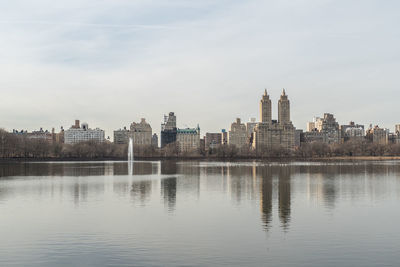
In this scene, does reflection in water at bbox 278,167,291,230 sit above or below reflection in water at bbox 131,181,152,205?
below

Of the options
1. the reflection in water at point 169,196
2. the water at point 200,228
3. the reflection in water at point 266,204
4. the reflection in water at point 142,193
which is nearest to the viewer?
the water at point 200,228

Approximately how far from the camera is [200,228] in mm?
26609

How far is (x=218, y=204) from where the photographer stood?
36.6m

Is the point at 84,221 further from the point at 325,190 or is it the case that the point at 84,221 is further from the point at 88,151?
the point at 88,151

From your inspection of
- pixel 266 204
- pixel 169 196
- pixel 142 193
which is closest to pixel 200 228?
pixel 266 204

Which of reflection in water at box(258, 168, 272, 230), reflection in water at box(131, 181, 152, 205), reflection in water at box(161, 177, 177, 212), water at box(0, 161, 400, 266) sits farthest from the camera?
reflection in water at box(131, 181, 152, 205)

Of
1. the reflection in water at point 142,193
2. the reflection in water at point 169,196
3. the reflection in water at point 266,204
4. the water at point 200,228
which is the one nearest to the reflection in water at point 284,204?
the water at point 200,228

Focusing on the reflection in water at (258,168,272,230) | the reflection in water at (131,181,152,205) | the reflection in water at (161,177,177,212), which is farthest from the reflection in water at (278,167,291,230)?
the reflection in water at (131,181,152,205)

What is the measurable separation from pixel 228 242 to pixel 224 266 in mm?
4238

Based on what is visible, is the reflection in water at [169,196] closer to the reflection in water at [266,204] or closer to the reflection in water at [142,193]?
the reflection in water at [142,193]

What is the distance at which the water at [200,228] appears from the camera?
2002 cm

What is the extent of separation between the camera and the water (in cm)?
2002

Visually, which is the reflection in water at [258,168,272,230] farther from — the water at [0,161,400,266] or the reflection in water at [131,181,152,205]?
the reflection in water at [131,181,152,205]

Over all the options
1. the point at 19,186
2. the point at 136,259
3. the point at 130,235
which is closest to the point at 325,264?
the point at 136,259
